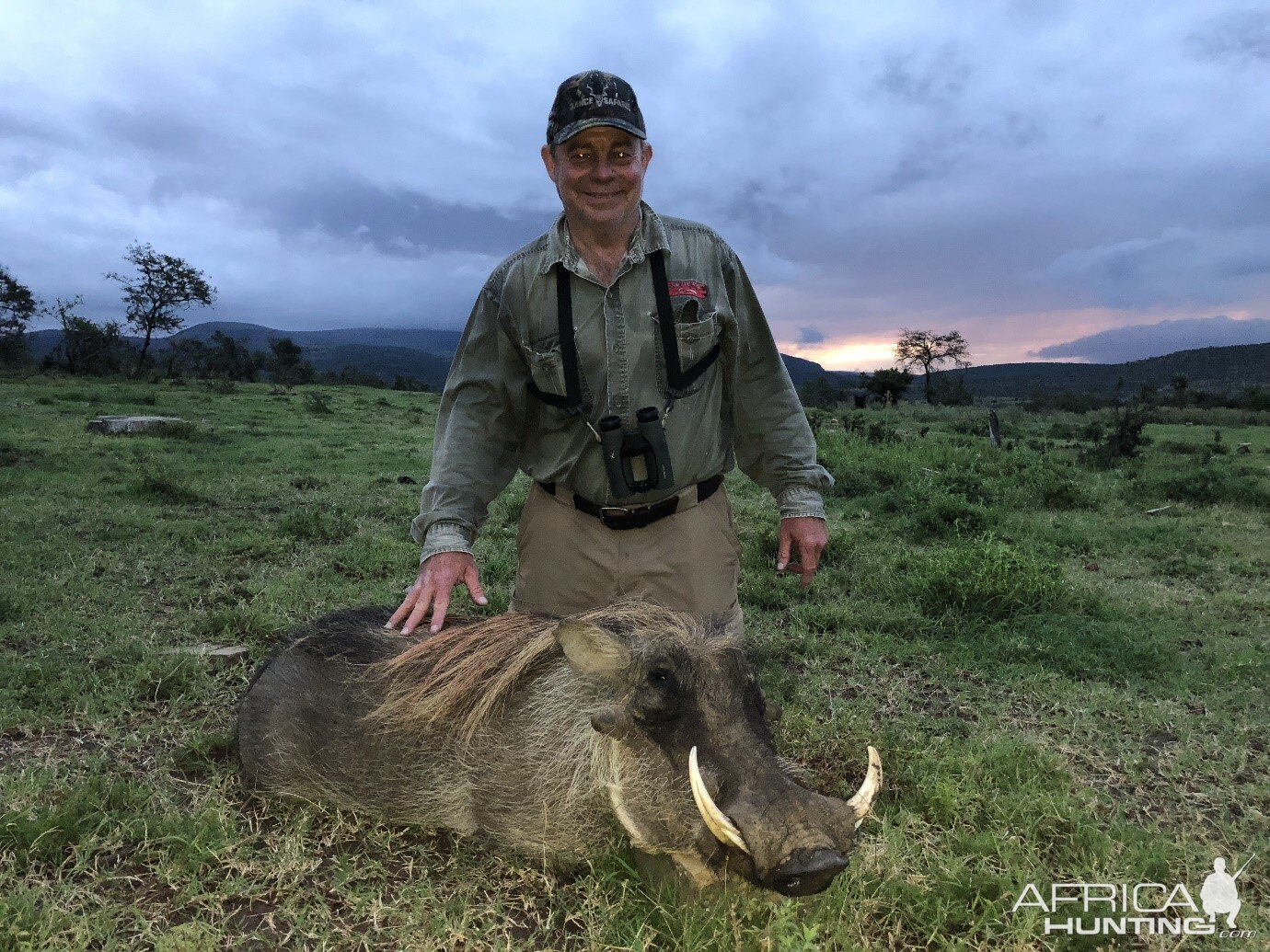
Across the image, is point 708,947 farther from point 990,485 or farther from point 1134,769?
point 990,485

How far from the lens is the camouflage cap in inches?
120

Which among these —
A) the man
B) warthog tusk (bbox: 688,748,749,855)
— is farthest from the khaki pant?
warthog tusk (bbox: 688,748,749,855)

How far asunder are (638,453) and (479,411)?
27.7 inches

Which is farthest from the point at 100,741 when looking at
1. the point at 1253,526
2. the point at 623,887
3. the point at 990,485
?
the point at 1253,526

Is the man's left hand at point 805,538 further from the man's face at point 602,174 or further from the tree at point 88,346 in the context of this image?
the tree at point 88,346

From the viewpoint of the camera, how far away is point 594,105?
10.0ft

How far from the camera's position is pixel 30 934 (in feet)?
7.10

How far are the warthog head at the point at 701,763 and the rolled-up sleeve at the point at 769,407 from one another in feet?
3.76

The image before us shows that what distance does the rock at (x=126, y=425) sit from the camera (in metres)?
13.8

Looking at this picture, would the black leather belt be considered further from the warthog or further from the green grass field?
the green grass field

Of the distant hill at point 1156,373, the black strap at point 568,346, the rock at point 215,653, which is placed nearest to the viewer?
the black strap at point 568,346

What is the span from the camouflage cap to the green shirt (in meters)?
0.37

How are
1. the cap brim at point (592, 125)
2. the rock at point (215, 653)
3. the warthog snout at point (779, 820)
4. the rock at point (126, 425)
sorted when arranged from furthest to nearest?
1. the rock at point (126, 425)
2. the rock at point (215, 653)
3. the cap brim at point (592, 125)
4. the warthog snout at point (779, 820)

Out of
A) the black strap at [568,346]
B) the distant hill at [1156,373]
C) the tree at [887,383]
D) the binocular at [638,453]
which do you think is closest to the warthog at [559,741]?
the binocular at [638,453]
